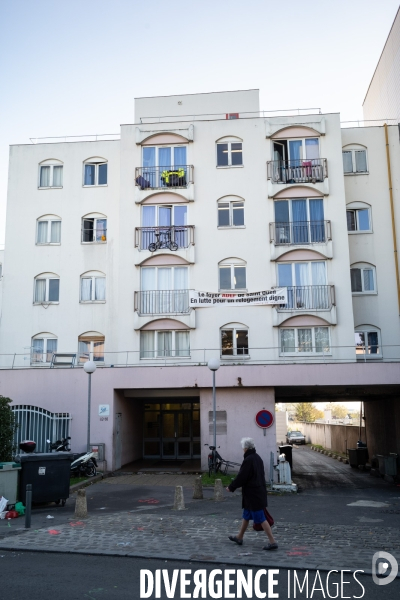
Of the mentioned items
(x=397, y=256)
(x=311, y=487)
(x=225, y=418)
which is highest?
(x=397, y=256)

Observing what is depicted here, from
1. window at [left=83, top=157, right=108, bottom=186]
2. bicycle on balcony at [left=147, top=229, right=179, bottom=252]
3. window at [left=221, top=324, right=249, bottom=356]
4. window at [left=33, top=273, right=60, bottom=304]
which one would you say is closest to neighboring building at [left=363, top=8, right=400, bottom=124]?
bicycle on balcony at [left=147, top=229, right=179, bottom=252]

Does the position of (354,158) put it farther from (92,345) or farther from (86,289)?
(92,345)

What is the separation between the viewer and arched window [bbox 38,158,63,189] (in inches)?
1140

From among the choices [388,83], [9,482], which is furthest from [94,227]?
[388,83]

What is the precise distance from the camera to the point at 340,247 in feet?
86.8

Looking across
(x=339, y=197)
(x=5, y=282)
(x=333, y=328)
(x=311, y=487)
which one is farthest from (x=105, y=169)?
(x=311, y=487)

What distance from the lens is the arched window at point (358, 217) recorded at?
28156 mm

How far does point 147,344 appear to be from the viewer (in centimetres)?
2652

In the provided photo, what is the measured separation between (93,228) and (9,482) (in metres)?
16.8

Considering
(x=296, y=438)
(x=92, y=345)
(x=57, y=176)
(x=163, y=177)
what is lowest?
(x=296, y=438)

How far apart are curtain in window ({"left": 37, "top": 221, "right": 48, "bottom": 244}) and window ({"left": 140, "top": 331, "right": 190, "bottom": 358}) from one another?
6881 millimetres

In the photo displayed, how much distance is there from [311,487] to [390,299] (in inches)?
395

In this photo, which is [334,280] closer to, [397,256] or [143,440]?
[397,256]

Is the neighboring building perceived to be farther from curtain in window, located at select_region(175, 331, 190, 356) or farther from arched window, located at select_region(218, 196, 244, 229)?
curtain in window, located at select_region(175, 331, 190, 356)
